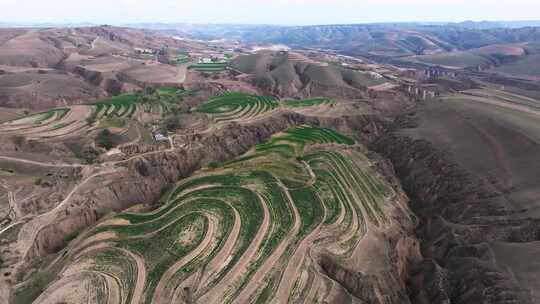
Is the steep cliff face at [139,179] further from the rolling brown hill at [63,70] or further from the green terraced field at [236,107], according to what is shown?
the rolling brown hill at [63,70]

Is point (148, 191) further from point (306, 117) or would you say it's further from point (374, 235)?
point (306, 117)

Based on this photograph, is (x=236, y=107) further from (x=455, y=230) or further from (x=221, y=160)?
(x=455, y=230)

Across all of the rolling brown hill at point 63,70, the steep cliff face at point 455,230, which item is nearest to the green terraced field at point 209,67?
the rolling brown hill at point 63,70

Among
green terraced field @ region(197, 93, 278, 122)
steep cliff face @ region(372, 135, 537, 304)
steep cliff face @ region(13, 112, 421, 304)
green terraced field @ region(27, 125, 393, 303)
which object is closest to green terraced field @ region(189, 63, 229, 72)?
green terraced field @ region(197, 93, 278, 122)

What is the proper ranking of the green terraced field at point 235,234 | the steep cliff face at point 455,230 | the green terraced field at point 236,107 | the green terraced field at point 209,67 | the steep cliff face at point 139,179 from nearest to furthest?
the steep cliff face at point 455,230 < the green terraced field at point 235,234 < the steep cliff face at point 139,179 < the green terraced field at point 236,107 < the green terraced field at point 209,67

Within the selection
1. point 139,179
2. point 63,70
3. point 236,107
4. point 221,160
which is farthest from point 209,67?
point 139,179

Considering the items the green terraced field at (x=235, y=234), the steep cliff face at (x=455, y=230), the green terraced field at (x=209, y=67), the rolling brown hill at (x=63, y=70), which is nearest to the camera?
the steep cliff face at (x=455, y=230)

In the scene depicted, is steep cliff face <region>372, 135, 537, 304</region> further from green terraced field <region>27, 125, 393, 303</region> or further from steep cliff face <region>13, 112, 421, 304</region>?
green terraced field <region>27, 125, 393, 303</region>
